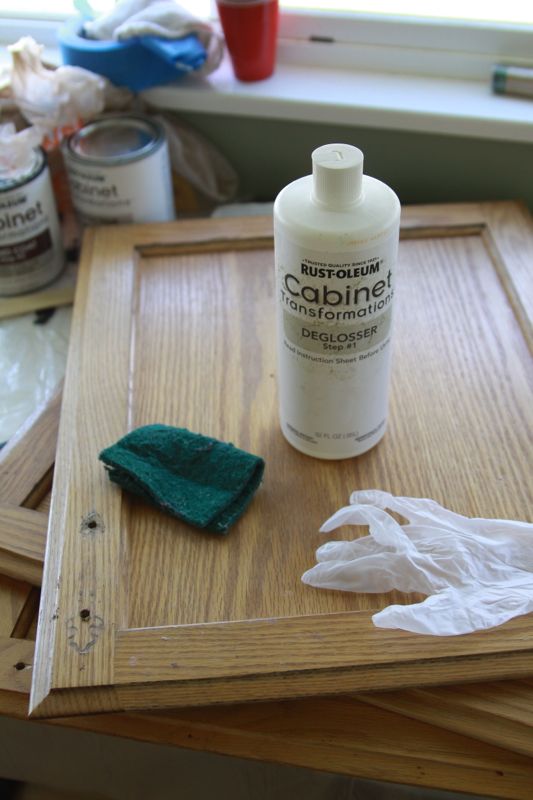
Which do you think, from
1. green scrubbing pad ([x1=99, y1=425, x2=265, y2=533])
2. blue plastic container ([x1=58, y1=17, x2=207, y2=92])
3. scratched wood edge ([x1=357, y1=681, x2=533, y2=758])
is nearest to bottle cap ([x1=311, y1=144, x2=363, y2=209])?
green scrubbing pad ([x1=99, y1=425, x2=265, y2=533])

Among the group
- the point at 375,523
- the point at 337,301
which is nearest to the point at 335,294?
the point at 337,301

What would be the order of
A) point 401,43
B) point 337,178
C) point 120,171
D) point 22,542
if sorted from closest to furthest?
point 337,178, point 22,542, point 120,171, point 401,43

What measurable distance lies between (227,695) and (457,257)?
0.54 metres

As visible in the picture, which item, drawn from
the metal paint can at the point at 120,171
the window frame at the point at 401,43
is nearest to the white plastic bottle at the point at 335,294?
the metal paint can at the point at 120,171

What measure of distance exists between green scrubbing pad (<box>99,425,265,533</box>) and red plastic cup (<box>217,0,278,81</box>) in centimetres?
50

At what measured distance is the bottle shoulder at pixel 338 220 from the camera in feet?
1.79

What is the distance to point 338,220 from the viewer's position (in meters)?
A: 0.55

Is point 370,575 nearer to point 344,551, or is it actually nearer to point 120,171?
point 344,551

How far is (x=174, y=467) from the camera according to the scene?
0.67m

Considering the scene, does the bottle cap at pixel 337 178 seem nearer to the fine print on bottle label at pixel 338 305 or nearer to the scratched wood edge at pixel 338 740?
the fine print on bottle label at pixel 338 305

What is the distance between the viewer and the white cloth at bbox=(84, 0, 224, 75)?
904 millimetres

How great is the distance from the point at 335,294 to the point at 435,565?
0.69ft

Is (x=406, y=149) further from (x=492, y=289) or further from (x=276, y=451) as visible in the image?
(x=276, y=451)

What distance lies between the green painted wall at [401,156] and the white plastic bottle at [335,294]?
43 cm
